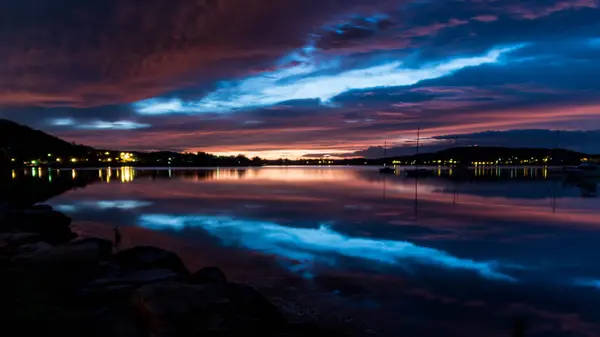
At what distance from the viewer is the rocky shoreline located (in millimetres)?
6691

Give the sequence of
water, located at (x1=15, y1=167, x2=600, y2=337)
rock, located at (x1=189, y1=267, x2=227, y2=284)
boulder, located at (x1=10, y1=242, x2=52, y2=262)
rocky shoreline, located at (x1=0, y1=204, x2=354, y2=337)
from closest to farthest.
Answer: rocky shoreline, located at (x1=0, y1=204, x2=354, y2=337), water, located at (x1=15, y1=167, x2=600, y2=337), rock, located at (x1=189, y1=267, x2=227, y2=284), boulder, located at (x1=10, y1=242, x2=52, y2=262)

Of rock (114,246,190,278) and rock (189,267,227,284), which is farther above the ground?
rock (114,246,190,278)

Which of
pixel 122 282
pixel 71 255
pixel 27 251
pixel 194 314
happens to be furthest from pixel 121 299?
pixel 27 251

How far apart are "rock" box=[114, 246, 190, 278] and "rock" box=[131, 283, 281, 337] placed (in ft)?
12.1

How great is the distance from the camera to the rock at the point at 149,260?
12.4m

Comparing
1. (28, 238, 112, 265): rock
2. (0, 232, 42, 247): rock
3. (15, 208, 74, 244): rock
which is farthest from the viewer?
(15, 208, 74, 244): rock

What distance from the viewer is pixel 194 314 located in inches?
318

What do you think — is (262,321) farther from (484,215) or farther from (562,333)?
(484,215)

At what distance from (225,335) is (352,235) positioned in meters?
14.4

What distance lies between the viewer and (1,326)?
5938mm

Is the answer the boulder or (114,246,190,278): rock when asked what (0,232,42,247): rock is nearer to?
the boulder

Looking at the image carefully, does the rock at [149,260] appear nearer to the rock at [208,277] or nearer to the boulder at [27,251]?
the rock at [208,277]

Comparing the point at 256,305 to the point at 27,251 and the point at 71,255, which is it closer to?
the point at 71,255

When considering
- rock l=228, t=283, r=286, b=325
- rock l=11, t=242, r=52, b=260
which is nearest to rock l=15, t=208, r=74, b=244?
rock l=11, t=242, r=52, b=260
